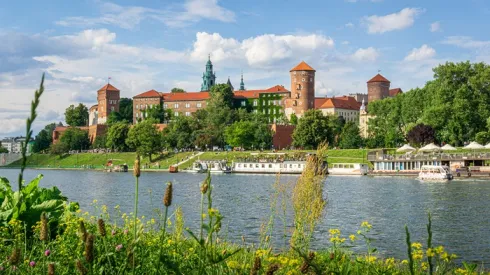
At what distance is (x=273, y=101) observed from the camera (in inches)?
5138

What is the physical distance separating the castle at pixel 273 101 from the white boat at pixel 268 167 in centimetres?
4203

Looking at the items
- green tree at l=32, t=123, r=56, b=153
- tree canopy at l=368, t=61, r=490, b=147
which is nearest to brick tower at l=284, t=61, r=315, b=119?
tree canopy at l=368, t=61, r=490, b=147

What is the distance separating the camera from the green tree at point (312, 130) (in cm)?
8581

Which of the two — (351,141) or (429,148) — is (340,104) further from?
(429,148)

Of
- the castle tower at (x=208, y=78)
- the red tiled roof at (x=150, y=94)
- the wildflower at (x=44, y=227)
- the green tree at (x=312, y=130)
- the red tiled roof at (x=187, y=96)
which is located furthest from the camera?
the castle tower at (x=208, y=78)

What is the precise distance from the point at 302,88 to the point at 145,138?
3919 cm

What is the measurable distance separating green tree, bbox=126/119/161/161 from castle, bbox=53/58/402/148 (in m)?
20.5

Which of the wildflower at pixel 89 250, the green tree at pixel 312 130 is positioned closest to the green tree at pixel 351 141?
the green tree at pixel 312 130

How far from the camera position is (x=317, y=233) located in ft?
65.9

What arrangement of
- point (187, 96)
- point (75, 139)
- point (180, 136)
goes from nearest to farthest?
point (180, 136) → point (75, 139) → point (187, 96)

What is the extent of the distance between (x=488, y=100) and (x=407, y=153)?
10290mm

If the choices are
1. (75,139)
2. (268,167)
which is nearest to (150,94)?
(75,139)

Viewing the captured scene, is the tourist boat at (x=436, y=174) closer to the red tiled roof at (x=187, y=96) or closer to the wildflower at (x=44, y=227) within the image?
the wildflower at (x=44, y=227)

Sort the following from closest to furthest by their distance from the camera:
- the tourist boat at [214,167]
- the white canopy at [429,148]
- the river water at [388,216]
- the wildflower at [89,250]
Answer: the wildflower at [89,250]
the river water at [388,216]
the white canopy at [429,148]
the tourist boat at [214,167]
